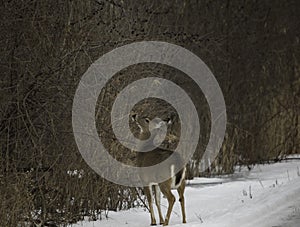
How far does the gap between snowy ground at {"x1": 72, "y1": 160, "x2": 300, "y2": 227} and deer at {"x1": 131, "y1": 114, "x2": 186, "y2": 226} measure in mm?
283

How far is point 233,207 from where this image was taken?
968 centimetres

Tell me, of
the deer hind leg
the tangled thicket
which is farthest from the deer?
the tangled thicket

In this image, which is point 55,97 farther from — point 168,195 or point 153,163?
point 168,195

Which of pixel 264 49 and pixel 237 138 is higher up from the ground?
pixel 264 49

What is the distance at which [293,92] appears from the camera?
1788cm

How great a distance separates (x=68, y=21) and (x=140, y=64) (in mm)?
1511

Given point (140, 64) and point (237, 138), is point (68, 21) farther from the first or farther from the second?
point (237, 138)

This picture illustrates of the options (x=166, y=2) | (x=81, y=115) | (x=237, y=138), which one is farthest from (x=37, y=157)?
(x=237, y=138)

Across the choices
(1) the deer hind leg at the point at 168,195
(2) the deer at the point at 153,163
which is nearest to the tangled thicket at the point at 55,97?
(2) the deer at the point at 153,163

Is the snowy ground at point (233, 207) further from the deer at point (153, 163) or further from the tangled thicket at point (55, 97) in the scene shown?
the tangled thicket at point (55, 97)

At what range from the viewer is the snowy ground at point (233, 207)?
27.4 feet

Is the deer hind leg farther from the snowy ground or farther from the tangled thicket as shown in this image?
the tangled thicket

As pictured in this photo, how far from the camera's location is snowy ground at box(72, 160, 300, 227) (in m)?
8.35

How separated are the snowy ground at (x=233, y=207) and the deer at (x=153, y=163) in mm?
283
